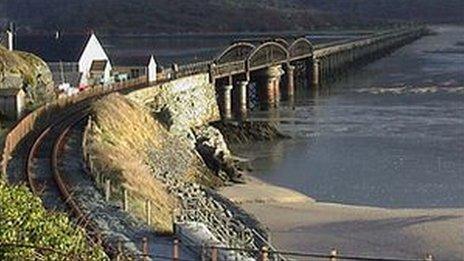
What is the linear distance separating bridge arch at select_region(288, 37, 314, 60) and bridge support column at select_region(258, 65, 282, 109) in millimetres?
9876

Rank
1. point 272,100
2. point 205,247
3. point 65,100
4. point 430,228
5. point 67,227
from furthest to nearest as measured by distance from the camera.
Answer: point 272,100 < point 65,100 < point 430,228 < point 205,247 < point 67,227

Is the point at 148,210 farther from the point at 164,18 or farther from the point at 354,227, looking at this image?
the point at 164,18

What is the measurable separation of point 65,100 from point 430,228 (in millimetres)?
17790

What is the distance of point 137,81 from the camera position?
165 ft

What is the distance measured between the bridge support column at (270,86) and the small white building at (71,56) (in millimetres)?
13840

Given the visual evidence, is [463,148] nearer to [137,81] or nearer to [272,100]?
[137,81]

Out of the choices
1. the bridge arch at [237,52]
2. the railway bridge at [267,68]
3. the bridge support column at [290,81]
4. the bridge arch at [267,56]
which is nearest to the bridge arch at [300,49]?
the railway bridge at [267,68]

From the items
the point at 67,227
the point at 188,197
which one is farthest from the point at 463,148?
the point at 67,227

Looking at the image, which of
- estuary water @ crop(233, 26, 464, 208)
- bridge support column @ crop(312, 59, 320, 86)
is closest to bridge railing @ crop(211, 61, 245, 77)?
estuary water @ crop(233, 26, 464, 208)

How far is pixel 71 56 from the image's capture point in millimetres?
50156

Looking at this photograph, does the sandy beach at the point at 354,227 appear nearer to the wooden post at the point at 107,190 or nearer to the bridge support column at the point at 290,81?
the wooden post at the point at 107,190

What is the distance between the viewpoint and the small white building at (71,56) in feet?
162

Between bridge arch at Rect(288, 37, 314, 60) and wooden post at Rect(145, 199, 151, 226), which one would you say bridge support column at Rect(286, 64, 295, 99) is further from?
wooden post at Rect(145, 199, 151, 226)

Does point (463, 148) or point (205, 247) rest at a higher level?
point (205, 247)
